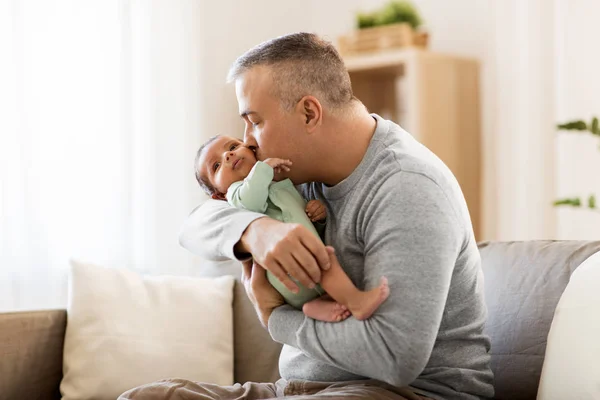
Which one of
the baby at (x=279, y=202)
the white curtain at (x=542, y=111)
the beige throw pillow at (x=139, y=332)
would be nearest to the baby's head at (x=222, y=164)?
the baby at (x=279, y=202)

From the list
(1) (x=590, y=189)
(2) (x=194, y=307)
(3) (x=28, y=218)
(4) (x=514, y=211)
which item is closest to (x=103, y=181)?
(3) (x=28, y=218)

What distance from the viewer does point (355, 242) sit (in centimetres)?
157

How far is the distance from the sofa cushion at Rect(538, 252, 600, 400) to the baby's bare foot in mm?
481

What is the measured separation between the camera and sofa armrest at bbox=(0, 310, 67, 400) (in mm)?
2148

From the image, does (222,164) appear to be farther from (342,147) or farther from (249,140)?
(342,147)

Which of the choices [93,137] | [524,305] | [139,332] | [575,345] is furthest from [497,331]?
[93,137]

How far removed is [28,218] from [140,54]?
0.77 m

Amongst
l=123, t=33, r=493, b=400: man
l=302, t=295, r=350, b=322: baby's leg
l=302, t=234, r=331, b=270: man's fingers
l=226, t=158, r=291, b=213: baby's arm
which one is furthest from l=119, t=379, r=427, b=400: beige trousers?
l=226, t=158, r=291, b=213: baby's arm

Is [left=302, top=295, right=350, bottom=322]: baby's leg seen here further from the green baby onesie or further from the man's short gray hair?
the man's short gray hair

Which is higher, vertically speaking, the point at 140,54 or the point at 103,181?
the point at 140,54

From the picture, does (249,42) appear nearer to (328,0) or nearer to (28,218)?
(328,0)

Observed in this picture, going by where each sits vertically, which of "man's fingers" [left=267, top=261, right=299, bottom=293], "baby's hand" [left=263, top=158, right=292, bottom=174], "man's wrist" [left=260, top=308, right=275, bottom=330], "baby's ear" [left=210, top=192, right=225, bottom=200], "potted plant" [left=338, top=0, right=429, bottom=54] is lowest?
"man's wrist" [left=260, top=308, right=275, bottom=330]

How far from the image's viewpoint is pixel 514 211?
3129mm

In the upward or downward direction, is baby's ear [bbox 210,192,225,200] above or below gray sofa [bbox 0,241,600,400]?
above
